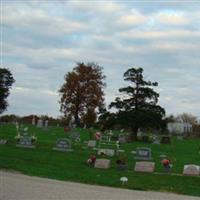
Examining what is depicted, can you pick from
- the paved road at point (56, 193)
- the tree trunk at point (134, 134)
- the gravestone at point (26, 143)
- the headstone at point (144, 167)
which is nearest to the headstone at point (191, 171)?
the headstone at point (144, 167)

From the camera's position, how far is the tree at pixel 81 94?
93.1 meters

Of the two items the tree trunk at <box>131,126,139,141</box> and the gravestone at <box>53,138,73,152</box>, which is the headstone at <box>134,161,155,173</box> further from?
the tree trunk at <box>131,126,139,141</box>

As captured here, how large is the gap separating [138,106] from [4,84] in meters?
46.2

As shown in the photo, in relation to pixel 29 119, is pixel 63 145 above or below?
below

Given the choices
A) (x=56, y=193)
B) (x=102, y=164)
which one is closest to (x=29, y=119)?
(x=102, y=164)

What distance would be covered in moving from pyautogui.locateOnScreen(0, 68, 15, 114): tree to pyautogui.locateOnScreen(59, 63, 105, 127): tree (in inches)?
374

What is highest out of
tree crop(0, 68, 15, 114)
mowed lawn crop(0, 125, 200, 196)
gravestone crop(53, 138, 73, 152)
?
tree crop(0, 68, 15, 114)

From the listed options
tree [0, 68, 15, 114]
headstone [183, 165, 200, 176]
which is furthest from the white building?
headstone [183, 165, 200, 176]

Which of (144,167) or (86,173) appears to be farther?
(144,167)

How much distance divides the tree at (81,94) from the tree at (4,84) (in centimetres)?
951

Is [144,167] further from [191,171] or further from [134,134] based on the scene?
[134,134]

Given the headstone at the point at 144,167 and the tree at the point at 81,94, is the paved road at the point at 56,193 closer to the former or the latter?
the headstone at the point at 144,167

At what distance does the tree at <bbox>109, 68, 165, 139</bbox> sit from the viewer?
52.6 m

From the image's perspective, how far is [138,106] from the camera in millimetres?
54156
